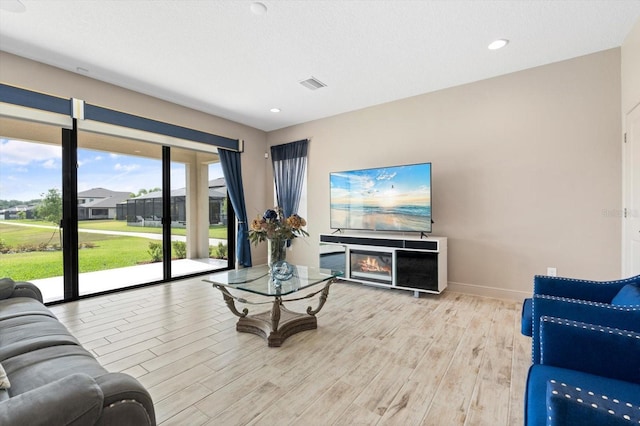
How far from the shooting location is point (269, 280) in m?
2.61

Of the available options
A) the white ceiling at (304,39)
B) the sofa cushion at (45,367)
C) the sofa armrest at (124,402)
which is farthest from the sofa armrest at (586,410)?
the white ceiling at (304,39)

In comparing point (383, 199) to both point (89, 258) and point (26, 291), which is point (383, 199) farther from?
point (89, 258)

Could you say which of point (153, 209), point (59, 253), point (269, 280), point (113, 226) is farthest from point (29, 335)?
point (153, 209)

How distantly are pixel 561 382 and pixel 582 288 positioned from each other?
122cm

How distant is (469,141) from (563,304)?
8.43 ft

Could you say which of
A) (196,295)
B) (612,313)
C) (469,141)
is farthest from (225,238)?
(612,313)

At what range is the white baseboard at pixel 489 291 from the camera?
329 centimetres

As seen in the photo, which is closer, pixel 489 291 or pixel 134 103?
pixel 489 291

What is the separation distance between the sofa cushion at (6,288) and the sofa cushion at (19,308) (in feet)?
0.14

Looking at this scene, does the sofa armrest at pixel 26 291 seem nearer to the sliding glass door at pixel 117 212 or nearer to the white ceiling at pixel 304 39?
the sliding glass door at pixel 117 212

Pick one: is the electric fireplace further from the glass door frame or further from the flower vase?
the glass door frame

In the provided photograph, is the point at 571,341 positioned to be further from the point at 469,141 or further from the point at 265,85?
the point at 265,85

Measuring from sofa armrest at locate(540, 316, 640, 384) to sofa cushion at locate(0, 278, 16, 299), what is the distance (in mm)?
3273

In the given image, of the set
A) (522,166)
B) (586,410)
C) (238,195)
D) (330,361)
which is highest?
(522,166)
